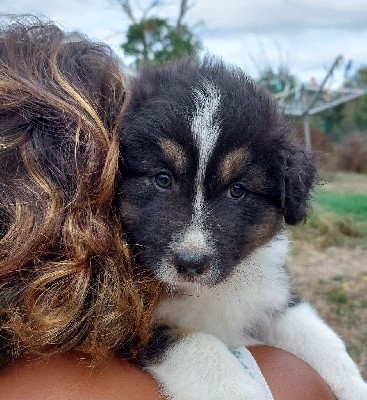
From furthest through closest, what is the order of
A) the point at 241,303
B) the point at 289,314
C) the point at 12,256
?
1. the point at 289,314
2. the point at 241,303
3. the point at 12,256

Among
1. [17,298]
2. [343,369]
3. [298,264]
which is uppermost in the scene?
[17,298]

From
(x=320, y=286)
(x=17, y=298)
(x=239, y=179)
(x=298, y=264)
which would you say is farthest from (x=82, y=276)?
(x=298, y=264)

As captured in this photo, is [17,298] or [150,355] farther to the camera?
[150,355]

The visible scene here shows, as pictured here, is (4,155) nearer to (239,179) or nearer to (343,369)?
(239,179)

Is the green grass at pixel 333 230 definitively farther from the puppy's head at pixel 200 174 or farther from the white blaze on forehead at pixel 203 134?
the white blaze on forehead at pixel 203 134

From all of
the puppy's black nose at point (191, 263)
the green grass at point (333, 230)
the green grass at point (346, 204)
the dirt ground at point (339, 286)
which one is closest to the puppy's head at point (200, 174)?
the puppy's black nose at point (191, 263)

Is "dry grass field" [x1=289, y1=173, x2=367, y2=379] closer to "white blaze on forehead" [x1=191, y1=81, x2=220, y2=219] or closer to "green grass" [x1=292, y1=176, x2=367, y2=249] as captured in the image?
"green grass" [x1=292, y1=176, x2=367, y2=249]
